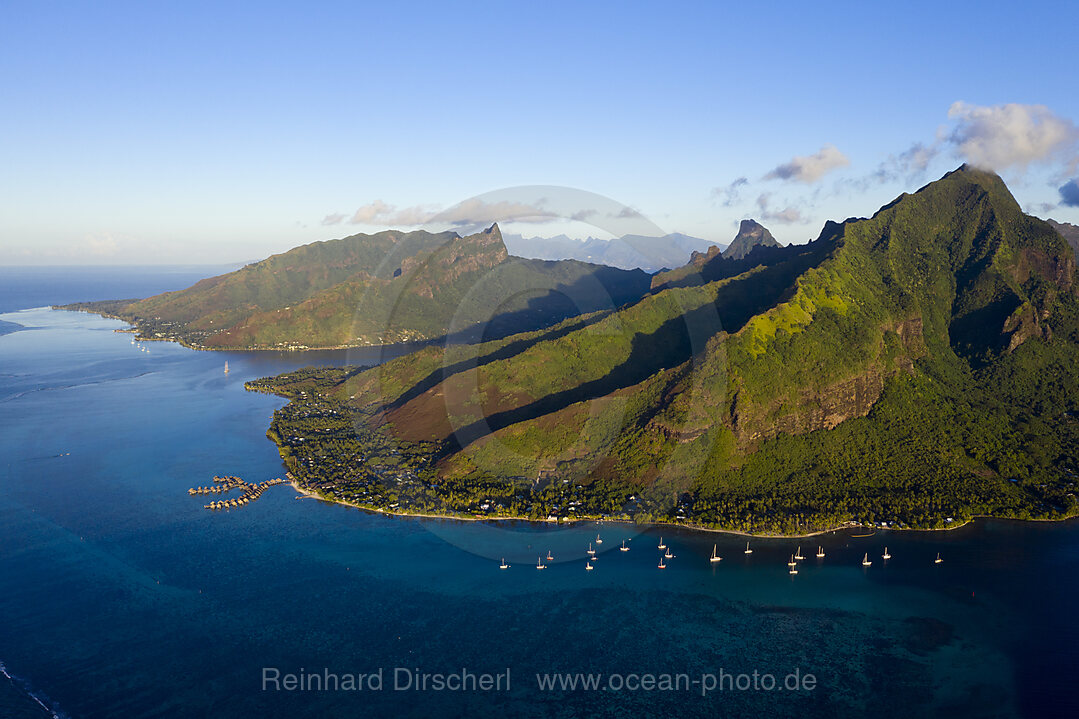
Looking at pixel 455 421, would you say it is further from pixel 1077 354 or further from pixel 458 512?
pixel 1077 354

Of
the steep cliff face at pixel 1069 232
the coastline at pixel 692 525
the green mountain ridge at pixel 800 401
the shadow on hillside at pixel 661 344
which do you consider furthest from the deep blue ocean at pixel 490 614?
the steep cliff face at pixel 1069 232

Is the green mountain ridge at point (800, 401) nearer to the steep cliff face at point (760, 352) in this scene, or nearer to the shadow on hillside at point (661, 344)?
the steep cliff face at point (760, 352)

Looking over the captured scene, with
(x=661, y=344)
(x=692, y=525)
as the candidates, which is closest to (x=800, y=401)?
(x=692, y=525)

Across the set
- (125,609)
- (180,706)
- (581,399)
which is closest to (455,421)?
(581,399)

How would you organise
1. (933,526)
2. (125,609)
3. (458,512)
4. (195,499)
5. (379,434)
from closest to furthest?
1. (125,609)
2. (933,526)
3. (458,512)
4. (195,499)
5. (379,434)

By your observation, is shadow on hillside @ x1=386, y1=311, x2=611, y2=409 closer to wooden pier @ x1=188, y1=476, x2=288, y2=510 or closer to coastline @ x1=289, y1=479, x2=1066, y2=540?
wooden pier @ x1=188, y1=476, x2=288, y2=510

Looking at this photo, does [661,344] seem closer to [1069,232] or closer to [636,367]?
[636,367]
